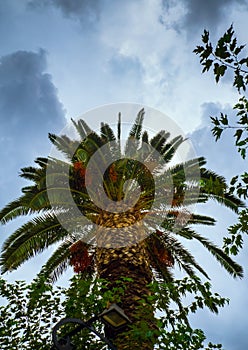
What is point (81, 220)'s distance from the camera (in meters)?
13.9

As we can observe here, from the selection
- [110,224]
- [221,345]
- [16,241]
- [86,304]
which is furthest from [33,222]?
[221,345]

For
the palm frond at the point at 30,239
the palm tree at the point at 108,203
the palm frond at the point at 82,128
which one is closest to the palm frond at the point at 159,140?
the palm tree at the point at 108,203

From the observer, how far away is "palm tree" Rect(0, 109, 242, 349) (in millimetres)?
13312

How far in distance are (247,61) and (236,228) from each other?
1.68 metres

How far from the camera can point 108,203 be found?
13.6m

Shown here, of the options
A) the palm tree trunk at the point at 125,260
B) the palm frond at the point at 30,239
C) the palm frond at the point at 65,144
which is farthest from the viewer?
the palm frond at the point at 65,144

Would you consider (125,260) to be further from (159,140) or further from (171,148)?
(159,140)

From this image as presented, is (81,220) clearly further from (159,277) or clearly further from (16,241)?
(159,277)

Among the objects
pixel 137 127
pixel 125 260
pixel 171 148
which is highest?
pixel 137 127

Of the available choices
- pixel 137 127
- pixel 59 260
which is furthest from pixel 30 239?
pixel 137 127

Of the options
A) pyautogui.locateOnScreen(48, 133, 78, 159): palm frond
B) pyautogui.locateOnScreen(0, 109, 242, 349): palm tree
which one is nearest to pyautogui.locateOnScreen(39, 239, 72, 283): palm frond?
pyautogui.locateOnScreen(0, 109, 242, 349): palm tree

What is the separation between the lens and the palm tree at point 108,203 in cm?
1331

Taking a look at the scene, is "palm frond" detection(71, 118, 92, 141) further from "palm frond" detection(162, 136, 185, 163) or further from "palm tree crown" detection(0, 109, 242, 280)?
"palm frond" detection(162, 136, 185, 163)

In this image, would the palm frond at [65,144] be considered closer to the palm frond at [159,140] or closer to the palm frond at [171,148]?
the palm frond at [159,140]
